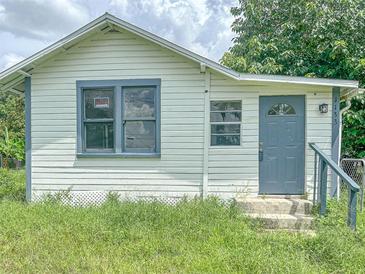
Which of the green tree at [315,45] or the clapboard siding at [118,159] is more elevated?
the green tree at [315,45]

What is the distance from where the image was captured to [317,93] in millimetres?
6523

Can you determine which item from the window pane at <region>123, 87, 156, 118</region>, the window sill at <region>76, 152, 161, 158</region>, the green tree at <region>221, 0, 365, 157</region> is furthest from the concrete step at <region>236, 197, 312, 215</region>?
the green tree at <region>221, 0, 365, 157</region>

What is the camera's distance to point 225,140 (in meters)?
6.81

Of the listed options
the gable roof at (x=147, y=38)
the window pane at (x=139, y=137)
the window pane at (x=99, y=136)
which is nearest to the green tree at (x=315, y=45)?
the gable roof at (x=147, y=38)

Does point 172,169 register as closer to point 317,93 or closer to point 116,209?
point 116,209

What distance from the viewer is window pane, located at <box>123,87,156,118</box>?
274 inches

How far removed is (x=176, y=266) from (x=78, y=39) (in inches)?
211

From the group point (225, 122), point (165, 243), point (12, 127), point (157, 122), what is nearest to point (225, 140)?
point (225, 122)

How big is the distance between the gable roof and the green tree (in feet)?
13.0

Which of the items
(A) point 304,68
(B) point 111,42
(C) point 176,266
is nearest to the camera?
(C) point 176,266

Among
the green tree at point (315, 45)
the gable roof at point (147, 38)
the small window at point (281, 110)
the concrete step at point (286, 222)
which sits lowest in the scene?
the concrete step at point (286, 222)

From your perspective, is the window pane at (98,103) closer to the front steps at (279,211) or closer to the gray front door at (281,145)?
the gray front door at (281,145)

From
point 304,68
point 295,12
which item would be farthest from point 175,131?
point 295,12

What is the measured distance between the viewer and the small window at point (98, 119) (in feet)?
23.1
